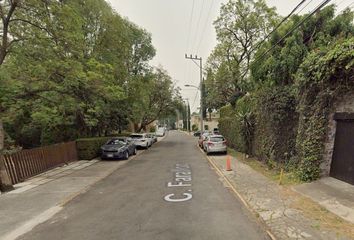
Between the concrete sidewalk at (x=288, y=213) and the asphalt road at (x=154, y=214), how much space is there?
0.39 m

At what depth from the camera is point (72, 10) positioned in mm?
11906

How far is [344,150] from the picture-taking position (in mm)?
9430

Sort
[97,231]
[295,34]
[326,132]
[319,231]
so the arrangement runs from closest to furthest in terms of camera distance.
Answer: [319,231], [97,231], [326,132], [295,34]

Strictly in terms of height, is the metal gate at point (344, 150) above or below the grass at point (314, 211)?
above

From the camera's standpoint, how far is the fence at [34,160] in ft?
40.2

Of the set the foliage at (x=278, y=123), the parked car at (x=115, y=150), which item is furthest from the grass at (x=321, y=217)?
the parked car at (x=115, y=150)

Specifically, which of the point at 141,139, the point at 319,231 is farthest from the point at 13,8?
the point at 141,139

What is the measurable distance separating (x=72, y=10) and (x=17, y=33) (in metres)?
2.54

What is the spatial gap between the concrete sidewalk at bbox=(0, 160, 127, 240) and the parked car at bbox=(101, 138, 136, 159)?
12.3 feet

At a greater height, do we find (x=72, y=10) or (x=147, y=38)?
(x=147, y=38)

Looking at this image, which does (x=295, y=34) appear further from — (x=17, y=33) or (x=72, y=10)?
(x=17, y=33)

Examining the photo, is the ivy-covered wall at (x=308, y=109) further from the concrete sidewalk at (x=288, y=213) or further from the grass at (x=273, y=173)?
the concrete sidewalk at (x=288, y=213)

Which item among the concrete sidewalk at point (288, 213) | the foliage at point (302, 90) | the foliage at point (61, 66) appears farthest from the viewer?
the foliage at point (61, 66)

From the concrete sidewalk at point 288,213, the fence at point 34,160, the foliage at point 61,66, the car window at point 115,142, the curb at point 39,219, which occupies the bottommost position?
the curb at point 39,219
